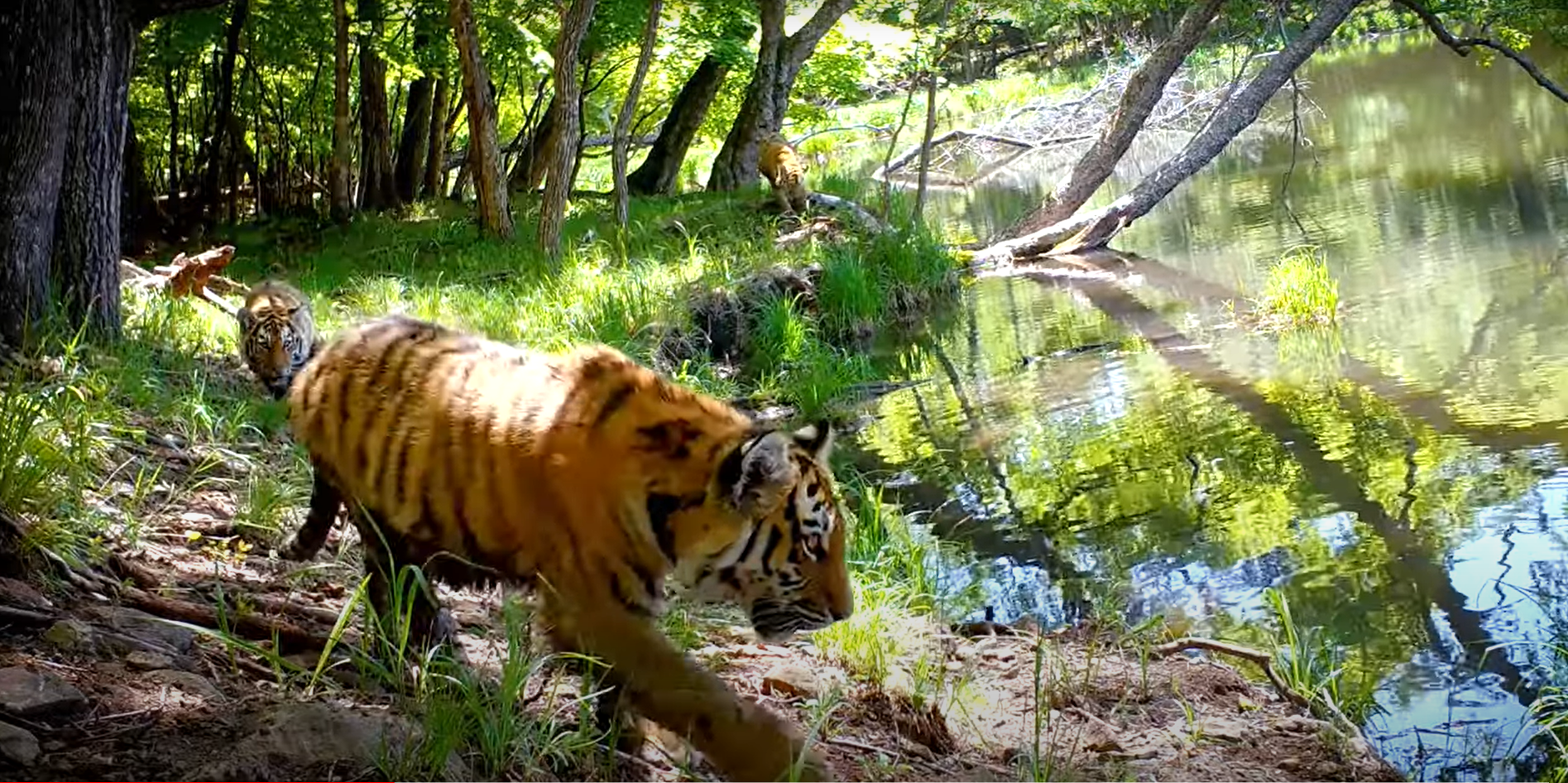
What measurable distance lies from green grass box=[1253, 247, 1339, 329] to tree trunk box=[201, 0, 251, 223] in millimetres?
10628

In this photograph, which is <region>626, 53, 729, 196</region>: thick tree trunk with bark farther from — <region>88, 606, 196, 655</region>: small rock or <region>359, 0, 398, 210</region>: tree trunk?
<region>88, 606, 196, 655</region>: small rock

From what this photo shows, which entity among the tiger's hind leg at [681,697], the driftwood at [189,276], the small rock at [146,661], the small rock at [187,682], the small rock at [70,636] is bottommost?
the tiger's hind leg at [681,697]

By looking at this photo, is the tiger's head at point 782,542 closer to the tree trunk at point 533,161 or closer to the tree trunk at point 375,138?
the tree trunk at point 375,138

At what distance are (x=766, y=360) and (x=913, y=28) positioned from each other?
8405 millimetres

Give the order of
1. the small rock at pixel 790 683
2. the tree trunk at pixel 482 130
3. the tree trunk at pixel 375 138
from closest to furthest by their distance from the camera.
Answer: the small rock at pixel 790 683 → the tree trunk at pixel 482 130 → the tree trunk at pixel 375 138

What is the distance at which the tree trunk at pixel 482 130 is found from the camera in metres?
11.8

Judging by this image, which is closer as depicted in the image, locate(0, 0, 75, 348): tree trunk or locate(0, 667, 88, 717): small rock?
locate(0, 667, 88, 717): small rock

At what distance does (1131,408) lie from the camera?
9344mm

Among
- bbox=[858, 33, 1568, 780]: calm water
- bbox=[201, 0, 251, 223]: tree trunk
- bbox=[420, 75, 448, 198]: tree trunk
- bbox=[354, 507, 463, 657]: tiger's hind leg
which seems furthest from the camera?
bbox=[420, 75, 448, 198]: tree trunk

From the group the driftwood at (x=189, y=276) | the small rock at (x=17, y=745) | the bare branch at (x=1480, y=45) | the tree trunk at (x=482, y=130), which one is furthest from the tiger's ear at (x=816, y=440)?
the bare branch at (x=1480, y=45)

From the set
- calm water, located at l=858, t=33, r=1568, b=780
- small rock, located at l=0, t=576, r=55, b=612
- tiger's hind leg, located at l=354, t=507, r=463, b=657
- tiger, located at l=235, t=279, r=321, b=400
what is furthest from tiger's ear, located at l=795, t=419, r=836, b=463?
tiger, located at l=235, t=279, r=321, b=400

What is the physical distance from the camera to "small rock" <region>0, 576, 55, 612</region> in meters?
3.23

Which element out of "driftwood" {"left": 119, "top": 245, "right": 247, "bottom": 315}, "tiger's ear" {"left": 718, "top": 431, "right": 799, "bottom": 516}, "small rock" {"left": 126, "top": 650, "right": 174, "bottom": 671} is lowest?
"small rock" {"left": 126, "top": 650, "right": 174, "bottom": 671}

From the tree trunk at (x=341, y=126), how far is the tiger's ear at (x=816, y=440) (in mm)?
11495
